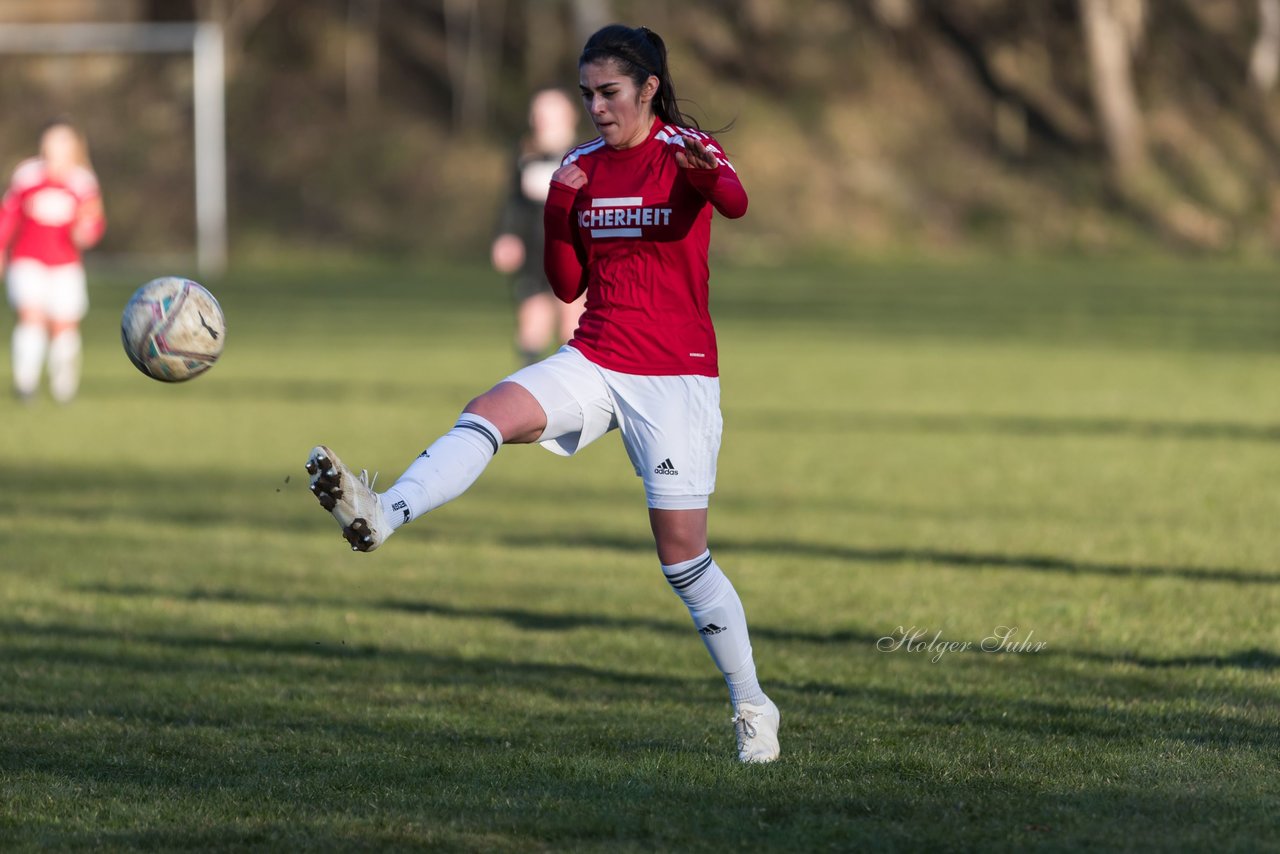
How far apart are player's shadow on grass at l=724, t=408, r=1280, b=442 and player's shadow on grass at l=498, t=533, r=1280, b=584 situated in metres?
5.23

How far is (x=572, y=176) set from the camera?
18.1 ft

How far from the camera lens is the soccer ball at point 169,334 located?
604cm

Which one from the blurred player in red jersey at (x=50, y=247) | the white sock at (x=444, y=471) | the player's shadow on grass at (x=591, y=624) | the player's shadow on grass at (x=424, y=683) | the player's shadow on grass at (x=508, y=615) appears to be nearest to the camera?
the white sock at (x=444, y=471)

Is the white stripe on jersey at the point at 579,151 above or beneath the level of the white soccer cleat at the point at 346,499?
above

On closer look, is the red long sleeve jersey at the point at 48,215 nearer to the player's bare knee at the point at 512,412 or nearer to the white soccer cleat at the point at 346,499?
the player's bare knee at the point at 512,412

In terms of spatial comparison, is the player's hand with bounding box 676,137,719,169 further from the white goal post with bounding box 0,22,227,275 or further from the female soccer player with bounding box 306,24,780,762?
the white goal post with bounding box 0,22,227,275

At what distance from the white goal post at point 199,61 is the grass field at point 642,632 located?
75.8 ft

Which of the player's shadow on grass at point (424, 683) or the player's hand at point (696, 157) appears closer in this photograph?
the player's hand at point (696, 157)

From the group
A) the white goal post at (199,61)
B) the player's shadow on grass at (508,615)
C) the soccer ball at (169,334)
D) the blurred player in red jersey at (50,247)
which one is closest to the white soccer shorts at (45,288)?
the blurred player in red jersey at (50,247)

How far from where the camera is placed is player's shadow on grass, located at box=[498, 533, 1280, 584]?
8.94 meters

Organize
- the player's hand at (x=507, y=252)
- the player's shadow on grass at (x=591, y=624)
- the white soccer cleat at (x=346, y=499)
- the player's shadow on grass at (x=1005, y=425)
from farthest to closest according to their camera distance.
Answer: the player's shadow on grass at (x=1005, y=425) → the player's hand at (x=507, y=252) → the player's shadow on grass at (x=591, y=624) → the white soccer cleat at (x=346, y=499)

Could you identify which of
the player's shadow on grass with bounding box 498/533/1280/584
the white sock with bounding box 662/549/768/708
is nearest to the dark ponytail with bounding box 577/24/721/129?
the white sock with bounding box 662/549/768/708

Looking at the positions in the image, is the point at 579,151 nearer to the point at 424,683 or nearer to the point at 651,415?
the point at 651,415

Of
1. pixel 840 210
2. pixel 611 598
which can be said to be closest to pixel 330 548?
pixel 611 598
